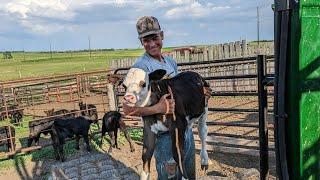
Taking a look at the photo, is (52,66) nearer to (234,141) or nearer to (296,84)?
(234,141)

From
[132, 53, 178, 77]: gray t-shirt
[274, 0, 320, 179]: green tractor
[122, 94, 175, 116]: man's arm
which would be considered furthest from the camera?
[132, 53, 178, 77]: gray t-shirt

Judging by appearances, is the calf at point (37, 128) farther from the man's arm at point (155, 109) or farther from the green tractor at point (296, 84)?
the green tractor at point (296, 84)

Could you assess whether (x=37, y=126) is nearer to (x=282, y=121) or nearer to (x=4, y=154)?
(x=4, y=154)

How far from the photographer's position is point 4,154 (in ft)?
27.6

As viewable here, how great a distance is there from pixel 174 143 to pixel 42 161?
19.6 ft

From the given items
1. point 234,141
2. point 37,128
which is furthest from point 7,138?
point 234,141

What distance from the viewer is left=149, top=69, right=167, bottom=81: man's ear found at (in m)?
2.79

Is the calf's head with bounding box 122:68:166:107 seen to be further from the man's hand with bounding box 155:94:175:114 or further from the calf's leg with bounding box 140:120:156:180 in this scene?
the calf's leg with bounding box 140:120:156:180

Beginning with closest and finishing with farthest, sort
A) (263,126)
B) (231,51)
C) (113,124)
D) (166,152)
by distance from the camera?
(263,126)
(166,152)
(113,124)
(231,51)

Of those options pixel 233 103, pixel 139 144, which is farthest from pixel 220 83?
pixel 139 144

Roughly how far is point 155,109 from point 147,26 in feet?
1.89

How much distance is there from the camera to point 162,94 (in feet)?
9.37

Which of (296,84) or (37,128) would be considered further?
(37,128)

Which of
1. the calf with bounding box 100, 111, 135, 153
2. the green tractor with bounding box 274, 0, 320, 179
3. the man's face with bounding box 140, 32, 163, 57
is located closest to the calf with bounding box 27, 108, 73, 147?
the calf with bounding box 100, 111, 135, 153
